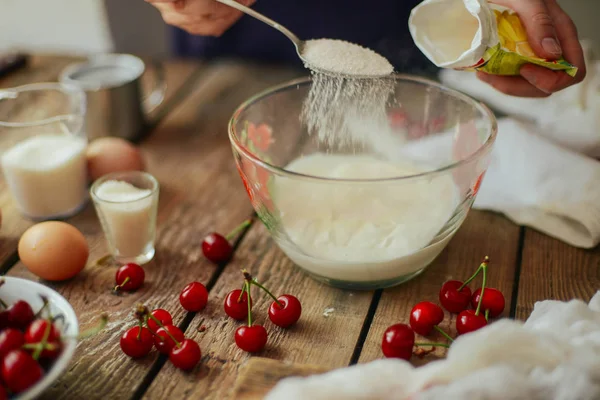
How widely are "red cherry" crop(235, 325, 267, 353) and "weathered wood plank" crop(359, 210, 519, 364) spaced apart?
149 mm

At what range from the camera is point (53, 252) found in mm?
1072

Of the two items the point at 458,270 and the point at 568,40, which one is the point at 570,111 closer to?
the point at 568,40

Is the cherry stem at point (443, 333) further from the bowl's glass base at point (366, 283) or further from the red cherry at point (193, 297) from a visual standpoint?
the red cherry at point (193, 297)

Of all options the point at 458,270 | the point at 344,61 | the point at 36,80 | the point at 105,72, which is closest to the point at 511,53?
the point at 344,61

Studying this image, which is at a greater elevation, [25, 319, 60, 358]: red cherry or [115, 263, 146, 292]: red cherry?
[25, 319, 60, 358]: red cherry

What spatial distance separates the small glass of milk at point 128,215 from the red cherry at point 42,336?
360 mm

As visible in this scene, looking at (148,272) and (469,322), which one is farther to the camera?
(148,272)

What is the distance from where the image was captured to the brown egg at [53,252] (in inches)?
42.3

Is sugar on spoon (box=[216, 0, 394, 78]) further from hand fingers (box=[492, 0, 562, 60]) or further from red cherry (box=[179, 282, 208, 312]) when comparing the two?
red cherry (box=[179, 282, 208, 312])

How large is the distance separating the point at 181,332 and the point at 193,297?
0.29 feet

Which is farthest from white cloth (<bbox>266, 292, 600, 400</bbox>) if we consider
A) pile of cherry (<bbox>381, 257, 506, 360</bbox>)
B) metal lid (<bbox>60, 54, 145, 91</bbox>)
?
metal lid (<bbox>60, 54, 145, 91</bbox>)

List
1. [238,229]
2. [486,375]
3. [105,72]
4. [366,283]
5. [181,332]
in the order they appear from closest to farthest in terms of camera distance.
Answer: [486,375] → [181,332] → [366,283] → [238,229] → [105,72]

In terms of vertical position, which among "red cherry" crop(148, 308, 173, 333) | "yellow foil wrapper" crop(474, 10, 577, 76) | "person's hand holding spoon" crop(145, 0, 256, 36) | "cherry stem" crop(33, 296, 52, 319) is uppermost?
"yellow foil wrapper" crop(474, 10, 577, 76)

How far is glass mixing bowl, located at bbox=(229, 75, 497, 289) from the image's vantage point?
1000mm
